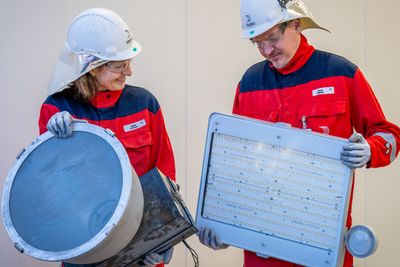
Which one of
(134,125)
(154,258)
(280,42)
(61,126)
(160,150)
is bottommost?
(154,258)

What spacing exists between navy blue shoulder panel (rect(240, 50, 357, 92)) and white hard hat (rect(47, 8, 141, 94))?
473 millimetres

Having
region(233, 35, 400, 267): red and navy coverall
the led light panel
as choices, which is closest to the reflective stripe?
region(233, 35, 400, 267): red and navy coverall

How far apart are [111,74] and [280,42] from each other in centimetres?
64

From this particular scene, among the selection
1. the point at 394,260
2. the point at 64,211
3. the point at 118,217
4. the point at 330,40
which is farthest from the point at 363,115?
the point at 394,260

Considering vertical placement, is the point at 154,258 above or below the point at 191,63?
below

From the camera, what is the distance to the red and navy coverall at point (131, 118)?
214 cm

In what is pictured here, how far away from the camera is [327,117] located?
1.92 m

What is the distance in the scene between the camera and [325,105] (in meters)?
1.91

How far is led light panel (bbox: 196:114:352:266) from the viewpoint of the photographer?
1.68m

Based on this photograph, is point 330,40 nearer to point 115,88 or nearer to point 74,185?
point 115,88

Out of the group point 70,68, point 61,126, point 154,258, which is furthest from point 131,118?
point 154,258

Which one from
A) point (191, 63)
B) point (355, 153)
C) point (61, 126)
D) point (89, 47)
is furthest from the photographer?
point (191, 63)

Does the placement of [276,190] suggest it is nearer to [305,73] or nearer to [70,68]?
[305,73]

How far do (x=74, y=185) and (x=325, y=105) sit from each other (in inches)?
33.3
